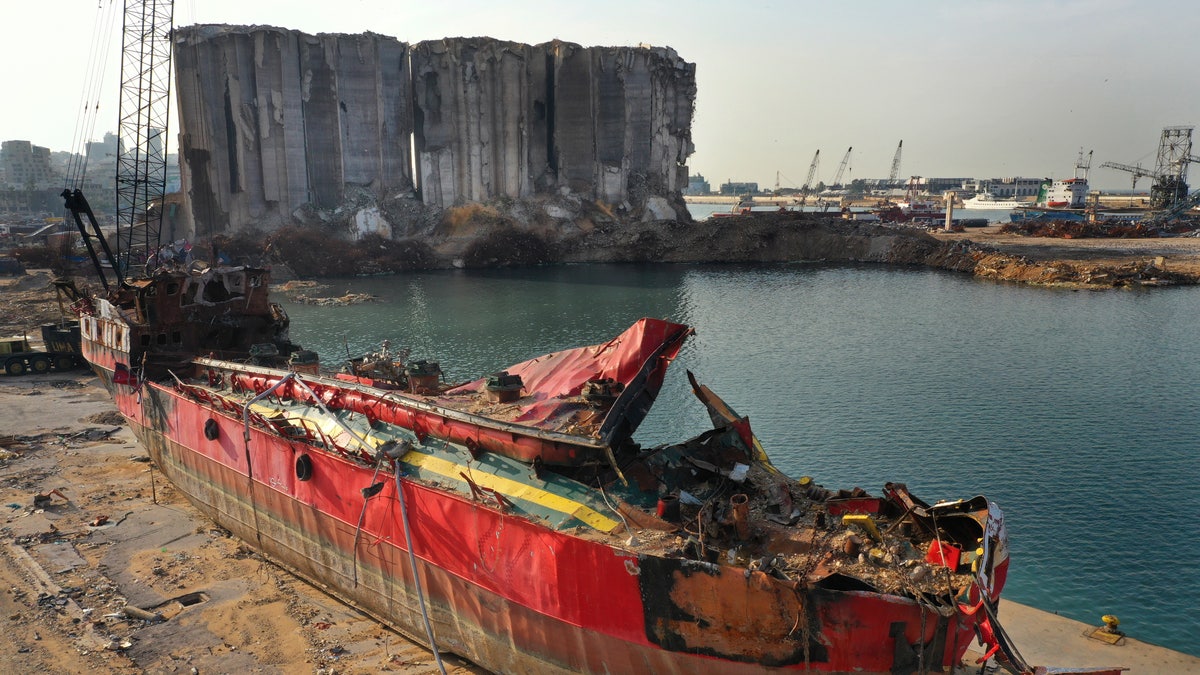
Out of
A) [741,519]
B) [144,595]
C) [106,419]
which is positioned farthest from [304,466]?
[106,419]

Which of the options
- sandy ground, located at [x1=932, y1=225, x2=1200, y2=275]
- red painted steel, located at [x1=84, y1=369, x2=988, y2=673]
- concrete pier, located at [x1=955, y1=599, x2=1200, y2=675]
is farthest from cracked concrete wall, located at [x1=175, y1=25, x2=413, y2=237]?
concrete pier, located at [x1=955, y1=599, x2=1200, y2=675]

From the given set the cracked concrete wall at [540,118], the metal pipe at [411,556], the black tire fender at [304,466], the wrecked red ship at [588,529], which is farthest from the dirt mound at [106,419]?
the cracked concrete wall at [540,118]

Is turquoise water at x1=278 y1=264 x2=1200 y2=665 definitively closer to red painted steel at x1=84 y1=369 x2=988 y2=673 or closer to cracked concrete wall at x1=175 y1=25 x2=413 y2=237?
red painted steel at x1=84 y1=369 x2=988 y2=673

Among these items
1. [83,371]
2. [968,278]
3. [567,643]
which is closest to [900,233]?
[968,278]

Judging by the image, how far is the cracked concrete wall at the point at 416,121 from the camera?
81500 millimetres

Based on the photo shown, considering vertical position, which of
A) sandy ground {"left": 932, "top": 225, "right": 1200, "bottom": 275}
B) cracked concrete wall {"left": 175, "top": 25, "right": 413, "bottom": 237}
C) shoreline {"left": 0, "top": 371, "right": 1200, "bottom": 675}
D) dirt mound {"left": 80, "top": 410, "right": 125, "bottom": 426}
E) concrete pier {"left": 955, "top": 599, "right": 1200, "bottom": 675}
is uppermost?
cracked concrete wall {"left": 175, "top": 25, "right": 413, "bottom": 237}

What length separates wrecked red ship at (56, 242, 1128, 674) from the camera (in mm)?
10445

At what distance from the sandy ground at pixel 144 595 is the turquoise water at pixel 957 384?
1269cm

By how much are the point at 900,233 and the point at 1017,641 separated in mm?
79802

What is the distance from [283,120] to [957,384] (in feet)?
247

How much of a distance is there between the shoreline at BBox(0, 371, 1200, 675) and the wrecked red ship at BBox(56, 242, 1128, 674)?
0.82 metres

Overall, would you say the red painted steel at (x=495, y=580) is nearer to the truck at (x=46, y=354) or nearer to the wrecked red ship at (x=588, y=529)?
the wrecked red ship at (x=588, y=529)

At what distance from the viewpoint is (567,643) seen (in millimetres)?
12234

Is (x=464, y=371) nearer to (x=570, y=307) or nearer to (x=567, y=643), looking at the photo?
(x=570, y=307)
